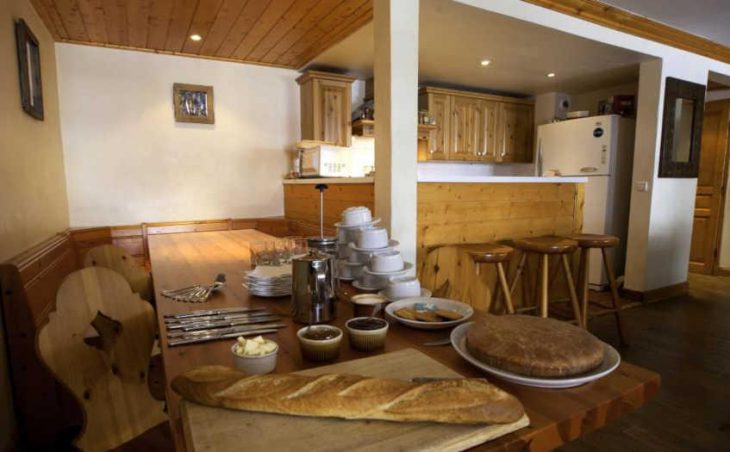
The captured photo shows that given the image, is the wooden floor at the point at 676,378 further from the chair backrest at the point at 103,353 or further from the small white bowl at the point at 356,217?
the small white bowl at the point at 356,217

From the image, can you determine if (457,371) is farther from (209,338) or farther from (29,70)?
(29,70)

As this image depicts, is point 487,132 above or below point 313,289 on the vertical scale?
above

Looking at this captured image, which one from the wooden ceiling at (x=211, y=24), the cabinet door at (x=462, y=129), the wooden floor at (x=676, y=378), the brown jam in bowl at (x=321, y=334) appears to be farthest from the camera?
the cabinet door at (x=462, y=129)

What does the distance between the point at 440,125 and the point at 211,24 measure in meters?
2.71

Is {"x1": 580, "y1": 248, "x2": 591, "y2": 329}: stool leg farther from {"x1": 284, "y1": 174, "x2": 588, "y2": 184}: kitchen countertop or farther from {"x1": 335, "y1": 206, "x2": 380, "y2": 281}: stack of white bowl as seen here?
{"x1": 335, "y1": 206, "x2": 380, "y2": 281}: stack of white bowl

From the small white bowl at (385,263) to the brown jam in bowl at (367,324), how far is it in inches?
16.8

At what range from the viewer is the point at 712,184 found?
497 cm

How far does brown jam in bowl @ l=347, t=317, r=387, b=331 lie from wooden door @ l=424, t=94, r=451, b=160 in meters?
4.01

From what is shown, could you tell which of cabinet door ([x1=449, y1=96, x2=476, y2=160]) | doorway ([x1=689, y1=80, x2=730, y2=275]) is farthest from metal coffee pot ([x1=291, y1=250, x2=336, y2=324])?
doorway ([x1=689, y1=80, x2=730, y2=275])

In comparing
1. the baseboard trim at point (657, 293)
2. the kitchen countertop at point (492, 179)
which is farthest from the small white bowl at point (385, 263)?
the baseboard trim at point (657, 293)

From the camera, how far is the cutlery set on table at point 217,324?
3.18 feet

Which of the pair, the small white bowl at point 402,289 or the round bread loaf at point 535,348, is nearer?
the round bread loaf at point 535,348

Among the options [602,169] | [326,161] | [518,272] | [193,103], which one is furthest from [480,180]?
[193,103]

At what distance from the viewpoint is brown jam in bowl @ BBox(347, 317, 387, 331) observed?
3.03ft
